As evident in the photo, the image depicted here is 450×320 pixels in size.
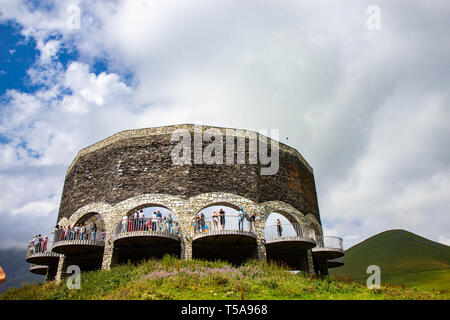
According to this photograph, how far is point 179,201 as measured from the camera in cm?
1961

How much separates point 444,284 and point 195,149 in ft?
68.5

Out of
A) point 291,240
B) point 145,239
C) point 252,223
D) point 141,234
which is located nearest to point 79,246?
point 145,239

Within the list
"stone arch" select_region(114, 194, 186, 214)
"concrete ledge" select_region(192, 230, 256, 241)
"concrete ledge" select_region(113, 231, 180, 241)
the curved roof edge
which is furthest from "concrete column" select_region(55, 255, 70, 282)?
"concrete ledge" select_region(192, 230, 256, 241)

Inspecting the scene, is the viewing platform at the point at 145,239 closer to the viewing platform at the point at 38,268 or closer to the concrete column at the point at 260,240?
the concrete column at the point at 260,240

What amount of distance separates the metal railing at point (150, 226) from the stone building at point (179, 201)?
0.05 m

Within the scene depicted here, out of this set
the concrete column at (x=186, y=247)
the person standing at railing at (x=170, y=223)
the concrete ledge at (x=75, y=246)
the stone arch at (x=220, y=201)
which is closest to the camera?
the concrete ledge at (x=75, y=246)

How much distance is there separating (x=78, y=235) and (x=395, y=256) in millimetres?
55634

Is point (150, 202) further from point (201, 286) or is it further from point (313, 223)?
point (313, 223)

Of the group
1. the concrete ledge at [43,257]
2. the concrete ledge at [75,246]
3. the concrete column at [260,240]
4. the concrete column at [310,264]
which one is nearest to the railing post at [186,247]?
the concrete column at [260,240]

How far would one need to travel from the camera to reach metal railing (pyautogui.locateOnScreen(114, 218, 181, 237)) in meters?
17.6

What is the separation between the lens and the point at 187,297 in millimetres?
10844

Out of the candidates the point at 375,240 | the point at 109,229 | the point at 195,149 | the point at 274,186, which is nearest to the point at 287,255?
the point at 274,186

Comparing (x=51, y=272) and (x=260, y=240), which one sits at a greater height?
(x=260, y=240)

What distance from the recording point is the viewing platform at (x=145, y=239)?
17.4 meters
